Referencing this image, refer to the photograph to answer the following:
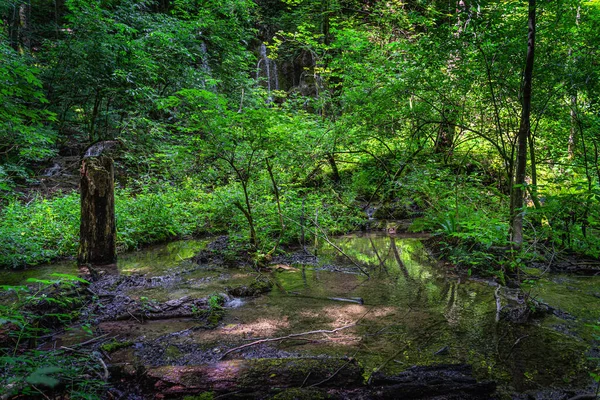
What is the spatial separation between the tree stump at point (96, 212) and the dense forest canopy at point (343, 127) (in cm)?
98

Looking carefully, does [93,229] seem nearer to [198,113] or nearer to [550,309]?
[198,113]

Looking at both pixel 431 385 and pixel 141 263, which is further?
pixel 141 263

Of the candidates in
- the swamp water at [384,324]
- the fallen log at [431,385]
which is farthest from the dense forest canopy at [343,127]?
the fallen log at [431,385]

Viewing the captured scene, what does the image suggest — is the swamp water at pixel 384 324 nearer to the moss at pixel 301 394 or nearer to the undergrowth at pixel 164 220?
the moss at pixel 301 394

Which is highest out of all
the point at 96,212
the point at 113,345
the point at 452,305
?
the point at 96,212

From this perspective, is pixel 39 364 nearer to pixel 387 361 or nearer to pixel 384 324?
pixel 387 361

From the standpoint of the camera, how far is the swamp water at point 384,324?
10.3 feet

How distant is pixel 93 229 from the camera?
6449 mm

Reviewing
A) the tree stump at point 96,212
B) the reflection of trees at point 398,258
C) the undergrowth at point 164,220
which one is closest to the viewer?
the reflection of trees at point 398,258

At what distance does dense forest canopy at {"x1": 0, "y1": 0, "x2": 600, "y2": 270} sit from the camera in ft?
15.8

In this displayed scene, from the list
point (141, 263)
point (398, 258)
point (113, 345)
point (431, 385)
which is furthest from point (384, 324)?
point (141, 263)

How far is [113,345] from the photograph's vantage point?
3.36 m

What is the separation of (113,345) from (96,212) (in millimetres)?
3850

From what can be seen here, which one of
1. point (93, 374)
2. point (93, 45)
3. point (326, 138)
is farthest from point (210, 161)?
point (93, 45)
